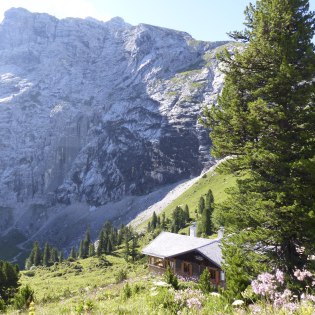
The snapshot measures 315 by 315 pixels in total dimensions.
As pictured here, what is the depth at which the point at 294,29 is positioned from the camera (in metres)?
20.1

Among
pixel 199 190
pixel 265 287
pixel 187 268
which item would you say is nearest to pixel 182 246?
pixel 187 268

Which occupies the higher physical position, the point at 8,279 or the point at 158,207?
the point at 8,279

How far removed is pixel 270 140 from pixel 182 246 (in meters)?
37.0

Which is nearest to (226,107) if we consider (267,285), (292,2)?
(292,2)

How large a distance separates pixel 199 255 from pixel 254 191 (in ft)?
101

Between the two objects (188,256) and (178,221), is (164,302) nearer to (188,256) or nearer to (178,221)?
(188,256)

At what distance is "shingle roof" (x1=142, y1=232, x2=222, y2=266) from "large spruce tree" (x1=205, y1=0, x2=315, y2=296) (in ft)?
83.3

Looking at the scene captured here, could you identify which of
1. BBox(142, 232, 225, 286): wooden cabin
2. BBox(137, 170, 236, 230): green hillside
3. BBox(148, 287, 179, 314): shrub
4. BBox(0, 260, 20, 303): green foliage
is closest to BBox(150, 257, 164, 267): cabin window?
BBox(142, 232, 225, 286): wooden cabin

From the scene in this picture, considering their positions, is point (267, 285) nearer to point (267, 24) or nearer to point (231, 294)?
point (231, 294)

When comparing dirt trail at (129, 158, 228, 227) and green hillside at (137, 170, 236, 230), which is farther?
dirt trail at (129, 158, 228, 227)

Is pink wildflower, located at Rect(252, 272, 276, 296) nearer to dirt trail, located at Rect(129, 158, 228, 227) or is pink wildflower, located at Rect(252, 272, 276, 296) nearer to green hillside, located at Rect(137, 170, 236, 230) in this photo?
green hillside, located at Rect(137, 170, 236, 230)

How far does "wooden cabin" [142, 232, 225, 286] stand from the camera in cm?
4581

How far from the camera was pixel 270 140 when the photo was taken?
59.5 feet

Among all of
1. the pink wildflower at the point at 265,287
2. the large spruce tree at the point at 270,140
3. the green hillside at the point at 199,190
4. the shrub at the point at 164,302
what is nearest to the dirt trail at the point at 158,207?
the green hillside at the point at 199,190
